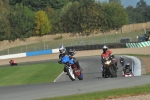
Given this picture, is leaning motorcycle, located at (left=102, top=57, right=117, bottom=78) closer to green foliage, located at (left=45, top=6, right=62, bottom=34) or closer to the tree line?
the tree line

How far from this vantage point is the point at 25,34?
96.7 m

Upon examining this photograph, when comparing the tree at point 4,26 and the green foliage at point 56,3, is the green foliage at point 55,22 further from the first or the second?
the green foliage at point 56,3

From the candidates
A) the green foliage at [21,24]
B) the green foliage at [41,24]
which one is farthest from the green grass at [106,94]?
the green foliage at [41,24]

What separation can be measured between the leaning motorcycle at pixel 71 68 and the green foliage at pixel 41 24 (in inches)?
3088

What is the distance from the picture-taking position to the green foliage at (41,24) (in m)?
99.4

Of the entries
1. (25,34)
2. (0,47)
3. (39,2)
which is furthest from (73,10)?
(39,2)

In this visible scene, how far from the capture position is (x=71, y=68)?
20781 millimetres

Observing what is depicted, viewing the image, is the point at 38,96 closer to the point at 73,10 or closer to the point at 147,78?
the point at 147,78

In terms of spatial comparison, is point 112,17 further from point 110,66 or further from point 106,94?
point 106,94

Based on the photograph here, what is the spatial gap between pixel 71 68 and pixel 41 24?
79.3 meters

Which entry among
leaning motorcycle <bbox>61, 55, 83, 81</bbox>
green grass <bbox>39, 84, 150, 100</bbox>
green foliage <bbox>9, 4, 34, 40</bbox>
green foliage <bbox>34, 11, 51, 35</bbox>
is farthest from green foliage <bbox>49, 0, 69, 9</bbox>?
green grass <bbox>39, 84, 150, 100</bbox>

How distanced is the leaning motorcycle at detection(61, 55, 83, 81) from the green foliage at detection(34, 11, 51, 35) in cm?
7843

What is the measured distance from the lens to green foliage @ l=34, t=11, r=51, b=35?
326 ft

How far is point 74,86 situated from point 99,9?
83442mm
